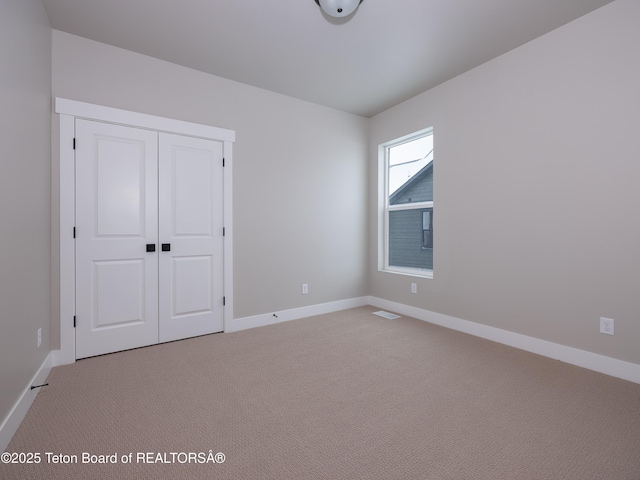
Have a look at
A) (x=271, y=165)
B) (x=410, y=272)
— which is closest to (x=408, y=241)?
(x=410, y=272)

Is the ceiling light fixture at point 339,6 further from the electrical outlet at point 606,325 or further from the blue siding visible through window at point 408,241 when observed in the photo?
the electrical outlet at point 606,325

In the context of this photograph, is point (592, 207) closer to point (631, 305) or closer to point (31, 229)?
point (631, 305)

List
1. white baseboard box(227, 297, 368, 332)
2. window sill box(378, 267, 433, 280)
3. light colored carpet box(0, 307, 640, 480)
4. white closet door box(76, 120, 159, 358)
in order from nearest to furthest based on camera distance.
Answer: light colored carpet box(0, 307, 640, 480) → white closet door box(76, 120, 159, 358) → white baseboard box(227, 297, 368, 332) → window sill box(378, 267, 433, 280)

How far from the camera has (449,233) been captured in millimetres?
3463

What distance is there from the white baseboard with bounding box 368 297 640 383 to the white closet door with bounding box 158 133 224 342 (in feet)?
8.00

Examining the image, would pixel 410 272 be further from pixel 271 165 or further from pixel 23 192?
pixel 23 192

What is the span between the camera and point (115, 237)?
2.77 meters

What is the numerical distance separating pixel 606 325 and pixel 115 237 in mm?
4117

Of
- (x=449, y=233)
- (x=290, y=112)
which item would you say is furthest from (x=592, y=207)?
(x=290, y=112)

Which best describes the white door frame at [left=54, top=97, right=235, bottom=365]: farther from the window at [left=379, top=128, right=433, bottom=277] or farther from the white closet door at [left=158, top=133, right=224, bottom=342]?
the window at [left=379, top=128, right=433, bottom=277]

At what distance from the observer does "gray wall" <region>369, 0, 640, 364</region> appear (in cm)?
225

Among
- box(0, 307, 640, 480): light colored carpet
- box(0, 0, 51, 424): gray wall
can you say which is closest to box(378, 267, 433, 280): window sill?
box(0, 307, 640, 480): light colored carpet

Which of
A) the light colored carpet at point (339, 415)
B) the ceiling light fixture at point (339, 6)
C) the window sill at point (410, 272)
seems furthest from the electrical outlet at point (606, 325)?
the ceiling light fixture at point (339, 6)

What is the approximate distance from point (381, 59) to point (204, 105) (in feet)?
6.10
